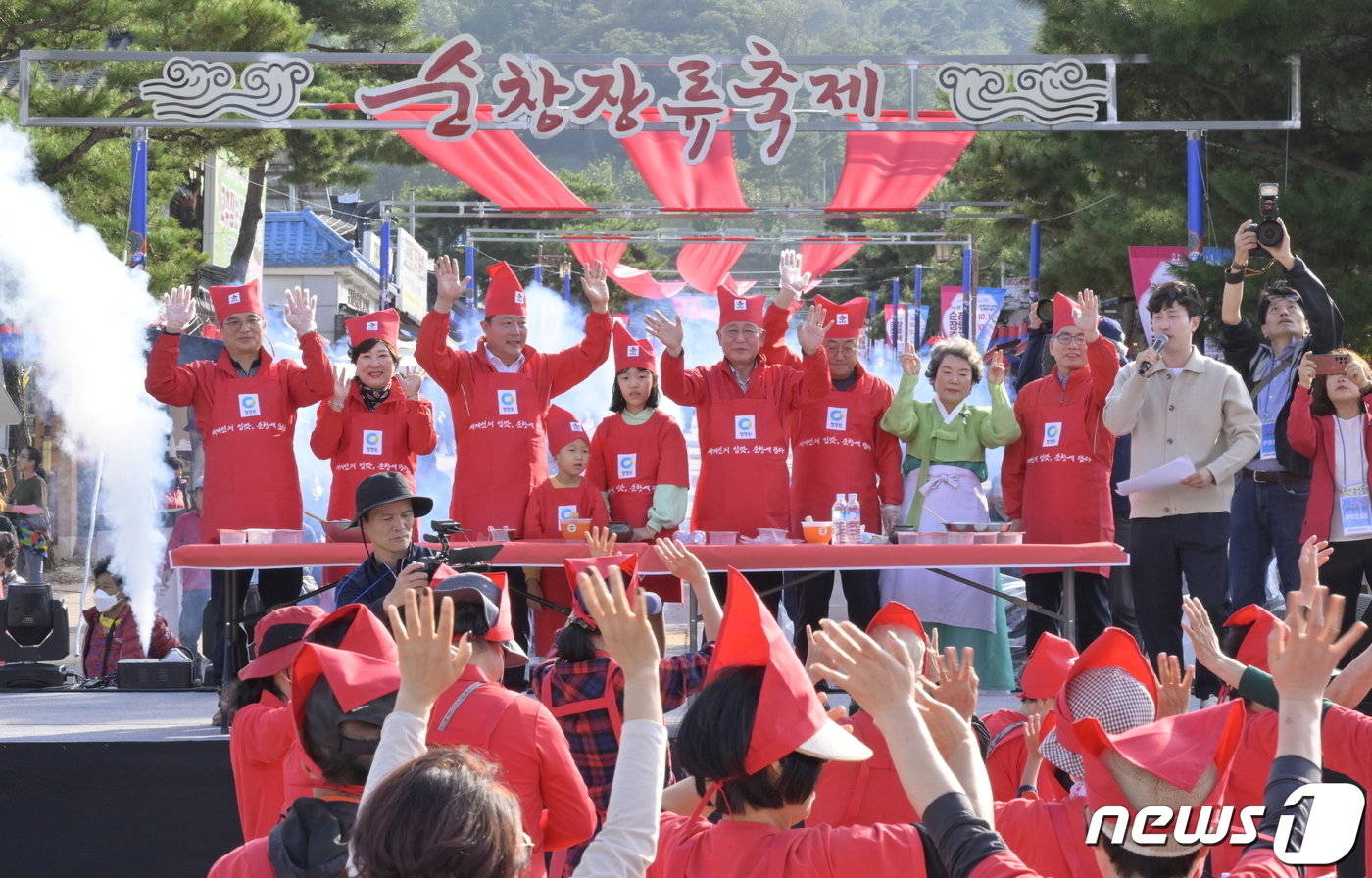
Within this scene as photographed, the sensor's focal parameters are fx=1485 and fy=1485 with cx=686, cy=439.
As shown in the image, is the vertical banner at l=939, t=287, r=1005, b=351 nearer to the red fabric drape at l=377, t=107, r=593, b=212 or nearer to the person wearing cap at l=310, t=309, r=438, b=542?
the red fabric drape at l=377, t=107, r=593, b=212

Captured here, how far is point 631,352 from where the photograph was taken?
6668 millimetres

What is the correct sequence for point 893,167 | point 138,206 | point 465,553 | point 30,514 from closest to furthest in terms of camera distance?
point 465,553
point 138,206
point 30,514
point 893,167

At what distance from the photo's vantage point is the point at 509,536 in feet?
21.1

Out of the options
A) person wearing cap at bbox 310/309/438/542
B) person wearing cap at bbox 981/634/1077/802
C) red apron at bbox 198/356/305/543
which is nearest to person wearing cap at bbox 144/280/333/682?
red apron at bbox 198/356/305/543

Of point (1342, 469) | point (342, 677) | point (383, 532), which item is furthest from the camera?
point (1342, 469)

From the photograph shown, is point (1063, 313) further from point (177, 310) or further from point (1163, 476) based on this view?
point (177, 310)

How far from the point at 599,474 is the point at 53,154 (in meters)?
7.09

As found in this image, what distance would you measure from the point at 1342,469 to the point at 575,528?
3.01 metres

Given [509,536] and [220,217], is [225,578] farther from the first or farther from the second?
[220,217]

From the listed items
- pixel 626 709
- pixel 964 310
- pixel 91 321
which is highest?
pixel 964 310

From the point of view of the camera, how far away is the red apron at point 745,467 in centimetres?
668

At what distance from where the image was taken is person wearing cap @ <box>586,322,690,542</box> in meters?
6.65

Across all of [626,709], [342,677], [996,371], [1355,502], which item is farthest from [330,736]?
[996,371]

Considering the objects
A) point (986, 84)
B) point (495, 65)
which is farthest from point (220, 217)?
point (986, 84)
